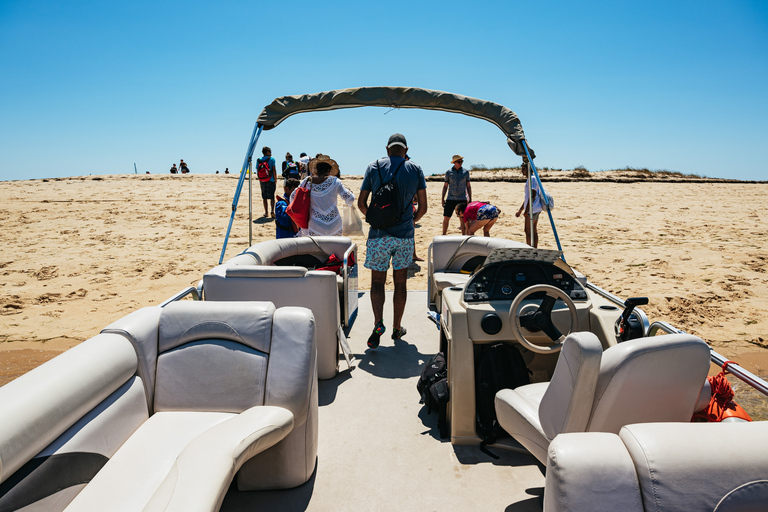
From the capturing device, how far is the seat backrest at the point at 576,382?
183cm

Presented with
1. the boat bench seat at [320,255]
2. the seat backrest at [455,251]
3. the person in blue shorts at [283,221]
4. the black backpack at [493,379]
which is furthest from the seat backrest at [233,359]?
the person in blue shorts at [283,221]

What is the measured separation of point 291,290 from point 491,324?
5.48 feet

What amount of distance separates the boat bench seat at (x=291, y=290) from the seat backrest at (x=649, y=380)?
2.35 meters

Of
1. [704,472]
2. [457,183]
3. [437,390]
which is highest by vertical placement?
[457,183]

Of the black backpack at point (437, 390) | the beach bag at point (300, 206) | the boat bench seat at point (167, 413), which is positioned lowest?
the black backpack at point (437, 390)

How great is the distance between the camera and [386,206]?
4250mm

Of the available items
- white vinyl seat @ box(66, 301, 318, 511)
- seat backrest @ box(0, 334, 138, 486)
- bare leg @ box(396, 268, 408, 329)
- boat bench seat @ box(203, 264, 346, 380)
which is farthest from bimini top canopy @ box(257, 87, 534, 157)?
seat backrest @ box(0, 334, 138, 486)

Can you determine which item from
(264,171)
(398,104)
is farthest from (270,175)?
(398,104)

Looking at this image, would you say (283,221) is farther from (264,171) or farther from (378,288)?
(264,171)

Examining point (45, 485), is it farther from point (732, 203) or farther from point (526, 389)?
point (732, 203)

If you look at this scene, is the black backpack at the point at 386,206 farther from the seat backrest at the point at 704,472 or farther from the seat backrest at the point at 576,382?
the seat backrest at the point at 704,472

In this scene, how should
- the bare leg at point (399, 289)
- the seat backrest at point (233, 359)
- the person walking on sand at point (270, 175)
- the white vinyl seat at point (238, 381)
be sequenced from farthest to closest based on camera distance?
the person walking on sand at point (270, 175) < the bare leg at point (399, 289) < the seat backrest at point (233, 359) < the white vinyl seat at point (238, 381)

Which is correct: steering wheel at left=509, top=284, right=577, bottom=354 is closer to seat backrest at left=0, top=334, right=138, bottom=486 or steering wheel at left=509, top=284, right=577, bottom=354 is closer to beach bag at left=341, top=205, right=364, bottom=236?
seat backrest at left=0, top=334, right=138, bottom=486

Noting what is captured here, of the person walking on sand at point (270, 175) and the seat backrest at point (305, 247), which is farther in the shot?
the person walking on sand at point (270, 175)
